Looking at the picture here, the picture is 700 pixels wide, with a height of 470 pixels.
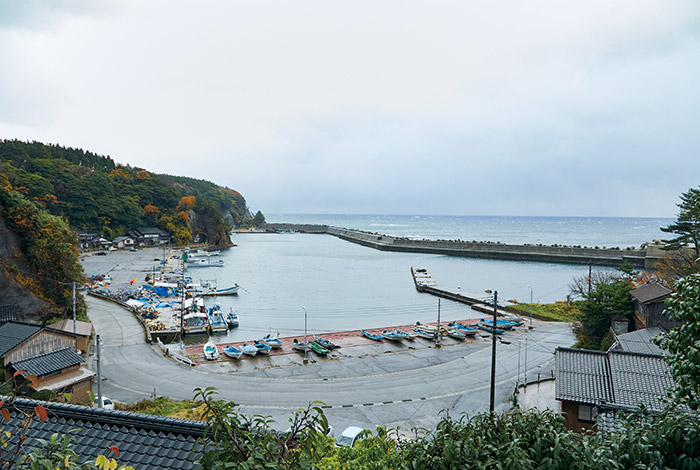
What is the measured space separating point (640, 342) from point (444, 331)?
12.7 metres

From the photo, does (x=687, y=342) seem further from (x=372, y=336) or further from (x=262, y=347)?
(x=372, y=336)

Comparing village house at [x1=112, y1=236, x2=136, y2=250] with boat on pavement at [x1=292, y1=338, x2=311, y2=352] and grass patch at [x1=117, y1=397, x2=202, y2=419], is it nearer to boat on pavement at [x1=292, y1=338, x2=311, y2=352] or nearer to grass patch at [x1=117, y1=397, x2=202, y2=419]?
boat on pavement at [x1=292, y1=338, x2=311, y2=352]

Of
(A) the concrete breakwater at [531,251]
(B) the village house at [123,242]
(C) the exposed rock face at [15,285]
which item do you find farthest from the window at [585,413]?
(B) the village house at [123,242]

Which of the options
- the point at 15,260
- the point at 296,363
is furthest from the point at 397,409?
the point at 15,260

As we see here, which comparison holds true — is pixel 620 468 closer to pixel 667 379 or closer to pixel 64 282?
pixel 667 379

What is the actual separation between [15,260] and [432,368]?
25.4 m

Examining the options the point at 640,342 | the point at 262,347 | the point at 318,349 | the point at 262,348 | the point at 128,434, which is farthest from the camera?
the point at 262,347

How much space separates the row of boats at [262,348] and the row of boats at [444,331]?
3557 millimetres

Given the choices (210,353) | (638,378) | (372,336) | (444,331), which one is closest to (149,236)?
(210,353)

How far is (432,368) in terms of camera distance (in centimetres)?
2041

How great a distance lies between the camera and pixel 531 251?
2859 inches

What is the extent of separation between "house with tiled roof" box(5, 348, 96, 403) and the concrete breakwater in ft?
176

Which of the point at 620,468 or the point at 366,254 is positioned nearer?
the point at 620,468

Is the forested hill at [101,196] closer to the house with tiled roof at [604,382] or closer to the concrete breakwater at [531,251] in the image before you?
the concrete breakwater at [531,251]
